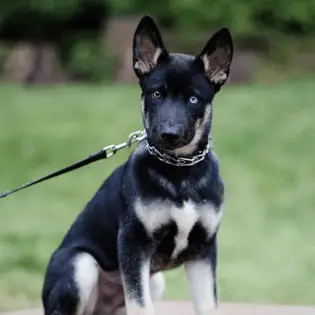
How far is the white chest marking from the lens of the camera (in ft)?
13.2

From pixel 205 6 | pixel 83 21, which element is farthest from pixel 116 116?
pixel 83 21

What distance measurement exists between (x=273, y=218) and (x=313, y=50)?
9106 mm

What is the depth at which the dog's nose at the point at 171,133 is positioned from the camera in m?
3.78

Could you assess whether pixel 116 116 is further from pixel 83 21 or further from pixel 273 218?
pixel 83 21

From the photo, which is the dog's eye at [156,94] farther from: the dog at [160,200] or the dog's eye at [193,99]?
the dog's eye at [193,99]

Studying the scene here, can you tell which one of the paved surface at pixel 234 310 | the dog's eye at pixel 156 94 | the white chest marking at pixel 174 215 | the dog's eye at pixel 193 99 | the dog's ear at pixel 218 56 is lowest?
the paved surface at pixel 234 310

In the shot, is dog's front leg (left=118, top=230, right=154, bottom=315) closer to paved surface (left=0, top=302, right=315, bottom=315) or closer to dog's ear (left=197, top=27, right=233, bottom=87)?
dog's ear (left=197, top=27, right=233, bottom=87)

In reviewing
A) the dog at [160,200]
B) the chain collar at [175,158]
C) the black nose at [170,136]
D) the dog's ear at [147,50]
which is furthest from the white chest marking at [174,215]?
the dog's ear at [147,50]

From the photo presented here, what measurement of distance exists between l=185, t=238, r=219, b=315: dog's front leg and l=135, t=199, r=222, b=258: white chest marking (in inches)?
7.4

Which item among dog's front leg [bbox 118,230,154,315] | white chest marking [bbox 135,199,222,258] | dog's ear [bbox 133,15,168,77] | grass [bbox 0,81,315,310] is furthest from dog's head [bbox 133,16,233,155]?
grass [bbox 0,81,315,310]

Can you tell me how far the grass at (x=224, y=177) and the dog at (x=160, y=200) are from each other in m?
2.77

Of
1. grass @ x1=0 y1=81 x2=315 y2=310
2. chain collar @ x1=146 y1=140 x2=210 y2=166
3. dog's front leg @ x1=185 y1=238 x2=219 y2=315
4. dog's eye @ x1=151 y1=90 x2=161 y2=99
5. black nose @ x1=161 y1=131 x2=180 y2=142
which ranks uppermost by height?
dog's eye @ x1=151 y1=90 x2=161 y2=99

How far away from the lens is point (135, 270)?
13.3 ft

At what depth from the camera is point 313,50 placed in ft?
60.4
